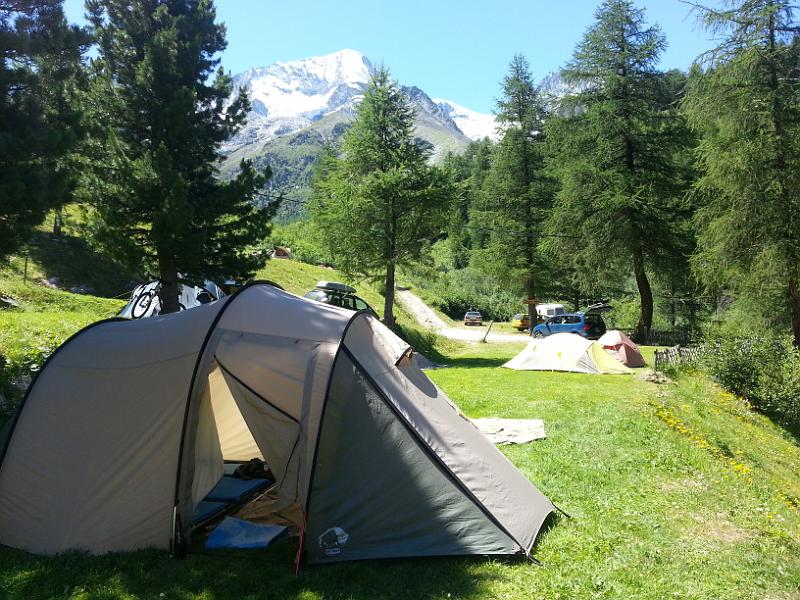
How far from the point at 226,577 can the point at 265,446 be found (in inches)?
46.5

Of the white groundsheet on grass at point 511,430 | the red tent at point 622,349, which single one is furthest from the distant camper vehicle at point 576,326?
the white groundsheet on grass at point 511,430

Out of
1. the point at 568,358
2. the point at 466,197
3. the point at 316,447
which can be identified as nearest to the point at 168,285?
the point at 316,447

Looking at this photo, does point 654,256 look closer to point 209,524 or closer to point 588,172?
point 588,172

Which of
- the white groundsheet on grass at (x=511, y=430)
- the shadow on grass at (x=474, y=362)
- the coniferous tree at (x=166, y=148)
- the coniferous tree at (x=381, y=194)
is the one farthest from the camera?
the coniferous tree at (x=381, y=194)

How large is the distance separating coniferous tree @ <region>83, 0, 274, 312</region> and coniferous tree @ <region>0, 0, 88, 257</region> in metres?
4.23

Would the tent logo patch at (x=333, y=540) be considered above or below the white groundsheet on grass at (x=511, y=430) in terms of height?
above

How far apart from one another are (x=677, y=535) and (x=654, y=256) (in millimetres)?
22701

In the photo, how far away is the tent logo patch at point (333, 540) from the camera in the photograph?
481 centimetres

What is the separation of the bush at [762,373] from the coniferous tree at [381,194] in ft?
30.8

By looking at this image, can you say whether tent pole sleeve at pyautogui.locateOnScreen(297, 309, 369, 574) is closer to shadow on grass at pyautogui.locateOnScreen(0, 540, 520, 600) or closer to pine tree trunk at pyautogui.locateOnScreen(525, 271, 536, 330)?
shadow on grass at pyautogui.locateOnScreen(0, 540, 520, 600)

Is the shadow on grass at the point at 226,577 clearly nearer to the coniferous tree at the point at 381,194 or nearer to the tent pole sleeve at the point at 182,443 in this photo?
the tent pole sleeve at the point at 182,443

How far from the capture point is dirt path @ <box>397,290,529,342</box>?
31.0m

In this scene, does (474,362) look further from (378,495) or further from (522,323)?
(522,323)

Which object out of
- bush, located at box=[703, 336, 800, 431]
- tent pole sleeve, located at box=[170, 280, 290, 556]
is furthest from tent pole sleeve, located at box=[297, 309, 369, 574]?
bush, located at box=[703, 336, 800, 431]
